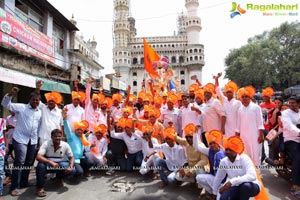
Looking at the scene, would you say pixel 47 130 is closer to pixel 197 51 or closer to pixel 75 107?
pixel 75 107

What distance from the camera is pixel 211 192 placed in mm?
3713

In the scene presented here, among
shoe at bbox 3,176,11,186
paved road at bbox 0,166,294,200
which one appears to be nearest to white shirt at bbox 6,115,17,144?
shoe at bbox 3,176,11,186

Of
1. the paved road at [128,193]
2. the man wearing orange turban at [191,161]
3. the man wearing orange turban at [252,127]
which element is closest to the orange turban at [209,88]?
the man wearing orange turban at [252,127]

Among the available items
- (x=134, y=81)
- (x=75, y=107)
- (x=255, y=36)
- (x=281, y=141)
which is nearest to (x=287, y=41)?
(x=255, y=36)

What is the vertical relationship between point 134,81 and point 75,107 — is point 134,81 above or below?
above

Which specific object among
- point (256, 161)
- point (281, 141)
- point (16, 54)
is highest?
point (16, 54)

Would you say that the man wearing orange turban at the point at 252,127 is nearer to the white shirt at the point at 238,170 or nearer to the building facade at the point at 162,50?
the white shirt at the point at 238,170

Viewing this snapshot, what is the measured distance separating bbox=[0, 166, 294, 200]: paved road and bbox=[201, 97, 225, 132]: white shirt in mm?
1386

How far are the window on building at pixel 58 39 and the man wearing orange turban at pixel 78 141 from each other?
12.0 meters

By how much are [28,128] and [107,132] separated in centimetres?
213

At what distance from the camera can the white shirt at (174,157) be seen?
4.54 metres

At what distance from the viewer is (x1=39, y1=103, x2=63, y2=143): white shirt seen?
14.9 feet

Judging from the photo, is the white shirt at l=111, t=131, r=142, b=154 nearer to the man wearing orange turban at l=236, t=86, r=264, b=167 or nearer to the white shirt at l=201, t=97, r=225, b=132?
the white shirt at l=201, t=97, r=225, b=132

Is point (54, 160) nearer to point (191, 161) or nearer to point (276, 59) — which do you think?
point (191, 161)
